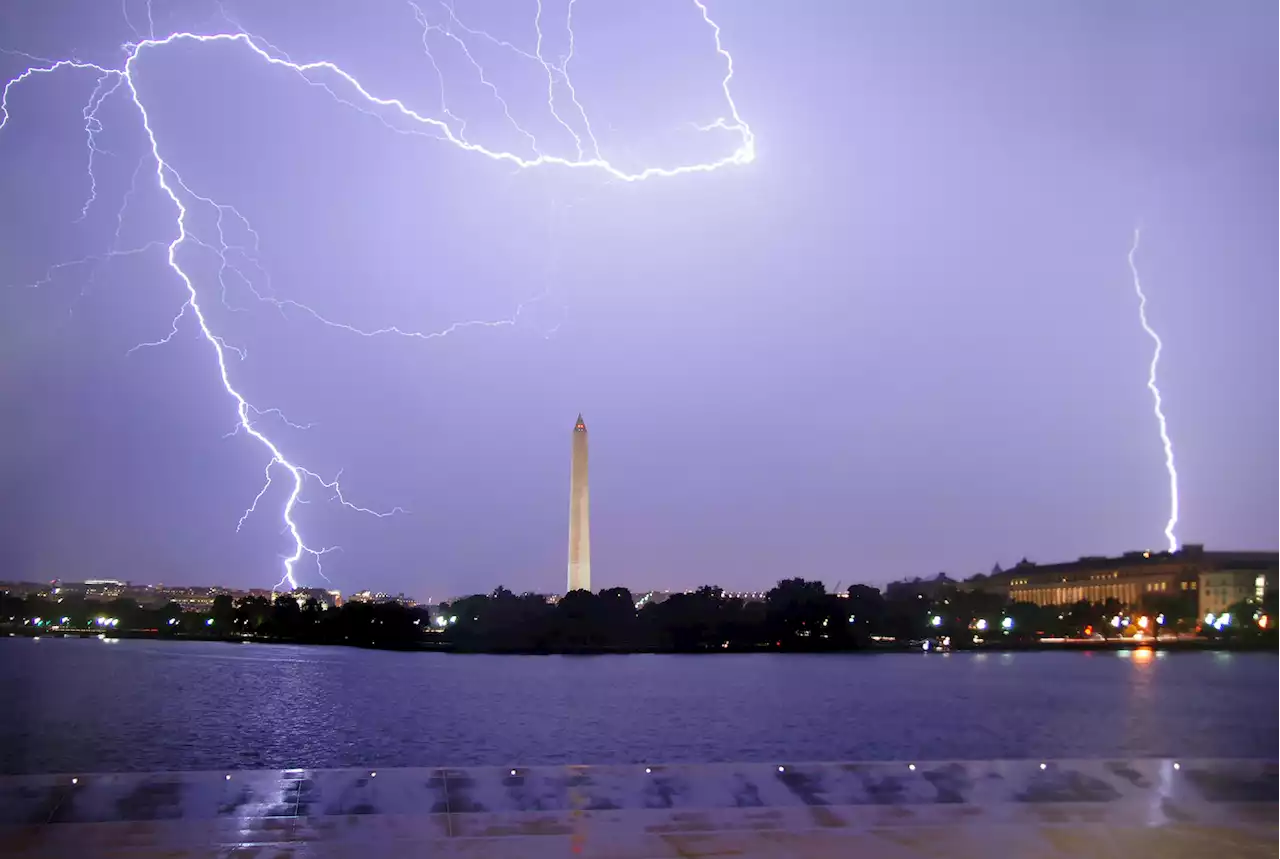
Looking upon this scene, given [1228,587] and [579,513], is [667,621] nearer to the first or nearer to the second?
[579,513]

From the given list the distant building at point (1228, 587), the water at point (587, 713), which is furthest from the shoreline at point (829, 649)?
the water at point (587, 713)

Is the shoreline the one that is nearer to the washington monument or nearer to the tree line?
the tree line

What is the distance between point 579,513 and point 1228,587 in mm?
124539

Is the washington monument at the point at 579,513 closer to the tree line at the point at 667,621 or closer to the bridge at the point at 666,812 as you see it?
the tree line at the point at 667,621

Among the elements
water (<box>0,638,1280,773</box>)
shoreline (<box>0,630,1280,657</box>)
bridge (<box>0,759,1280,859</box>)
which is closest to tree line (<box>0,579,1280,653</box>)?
shoreline (<box>0,630,1280,657</box>)

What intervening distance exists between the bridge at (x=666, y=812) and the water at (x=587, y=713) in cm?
2228

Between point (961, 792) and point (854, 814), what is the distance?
7.31ft

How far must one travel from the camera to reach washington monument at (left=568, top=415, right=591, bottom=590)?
113 m

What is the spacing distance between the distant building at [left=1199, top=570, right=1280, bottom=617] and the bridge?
193m

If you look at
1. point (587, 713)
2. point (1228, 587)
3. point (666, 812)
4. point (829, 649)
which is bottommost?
point (829, 649)

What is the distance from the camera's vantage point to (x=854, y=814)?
1302 centimetres

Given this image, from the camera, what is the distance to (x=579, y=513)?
113 m

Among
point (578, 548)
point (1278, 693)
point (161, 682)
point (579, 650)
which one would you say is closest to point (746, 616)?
point (579, 650)

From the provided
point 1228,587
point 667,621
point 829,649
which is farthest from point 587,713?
point 1228,587
